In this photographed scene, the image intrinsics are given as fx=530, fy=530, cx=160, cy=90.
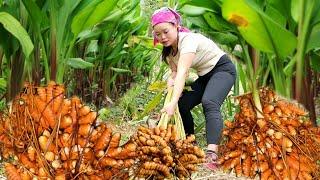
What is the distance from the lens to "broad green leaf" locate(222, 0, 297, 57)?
1.64 m

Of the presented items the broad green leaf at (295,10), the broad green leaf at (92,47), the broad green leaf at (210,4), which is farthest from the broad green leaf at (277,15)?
the broad green leaf at (92,47)

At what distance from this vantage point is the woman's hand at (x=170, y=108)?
5.82 ft

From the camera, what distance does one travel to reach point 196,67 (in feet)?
7.99

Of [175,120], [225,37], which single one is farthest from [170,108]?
[225,37]

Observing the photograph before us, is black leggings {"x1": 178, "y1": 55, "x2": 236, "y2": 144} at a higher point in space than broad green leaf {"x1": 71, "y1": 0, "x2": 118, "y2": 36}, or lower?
lower

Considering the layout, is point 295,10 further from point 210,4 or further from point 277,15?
point 210,4

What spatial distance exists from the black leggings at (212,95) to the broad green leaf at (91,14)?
56 cm

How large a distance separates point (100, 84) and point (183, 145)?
2.81 metres

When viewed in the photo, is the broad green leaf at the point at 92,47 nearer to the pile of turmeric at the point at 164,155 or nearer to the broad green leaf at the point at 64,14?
the broad green leaf at the point at 64,14

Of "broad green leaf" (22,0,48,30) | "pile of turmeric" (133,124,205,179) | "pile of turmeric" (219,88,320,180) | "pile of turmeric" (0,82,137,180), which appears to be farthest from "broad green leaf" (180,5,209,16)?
"pile of turmeric" (0,82,137,180)

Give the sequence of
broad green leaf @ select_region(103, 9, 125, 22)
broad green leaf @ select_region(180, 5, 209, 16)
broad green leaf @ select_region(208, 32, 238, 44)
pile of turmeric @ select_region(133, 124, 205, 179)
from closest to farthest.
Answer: pile of turmeric @ select_region(133, 124, 205, 179)
broad green leaf @ select_region(180, 5, 209, 16)
broad green leaf @ select_region(208, 32, 238, 44)
broad green leaf @ select_region(103, 9, 125, 22)

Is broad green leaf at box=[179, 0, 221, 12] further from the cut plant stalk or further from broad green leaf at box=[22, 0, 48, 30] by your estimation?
broad green leaf at box=[22, 0, 48, 30]

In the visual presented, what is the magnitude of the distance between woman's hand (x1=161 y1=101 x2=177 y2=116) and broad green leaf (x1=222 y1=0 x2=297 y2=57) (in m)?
0.33

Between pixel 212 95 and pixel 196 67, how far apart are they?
203 mm
